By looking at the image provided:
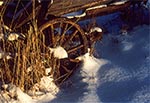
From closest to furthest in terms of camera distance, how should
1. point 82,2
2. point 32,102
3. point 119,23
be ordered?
point 32,102 < point 82,2 < point 119,23

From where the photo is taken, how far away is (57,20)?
21.6 feet

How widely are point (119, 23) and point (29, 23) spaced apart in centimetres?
213

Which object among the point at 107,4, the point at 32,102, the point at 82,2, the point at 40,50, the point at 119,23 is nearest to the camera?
the point at 32,102

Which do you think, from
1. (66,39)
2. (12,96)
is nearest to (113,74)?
(66,39)

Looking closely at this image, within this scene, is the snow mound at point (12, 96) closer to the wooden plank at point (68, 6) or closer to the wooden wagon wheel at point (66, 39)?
the wooden wagon wheel at point (66, 39)

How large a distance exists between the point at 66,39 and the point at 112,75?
0.85 meters

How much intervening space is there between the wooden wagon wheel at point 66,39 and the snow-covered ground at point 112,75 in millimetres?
123

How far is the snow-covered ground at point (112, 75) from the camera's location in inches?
234

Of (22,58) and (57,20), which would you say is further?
(57,20)

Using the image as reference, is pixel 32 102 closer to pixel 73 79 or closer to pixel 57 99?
pixel 57 99

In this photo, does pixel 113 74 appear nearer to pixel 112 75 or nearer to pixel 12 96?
pixel 112 75

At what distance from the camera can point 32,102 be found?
19.6 feet

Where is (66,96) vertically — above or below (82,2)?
below

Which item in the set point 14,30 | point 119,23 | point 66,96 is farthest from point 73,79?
point 119,23
